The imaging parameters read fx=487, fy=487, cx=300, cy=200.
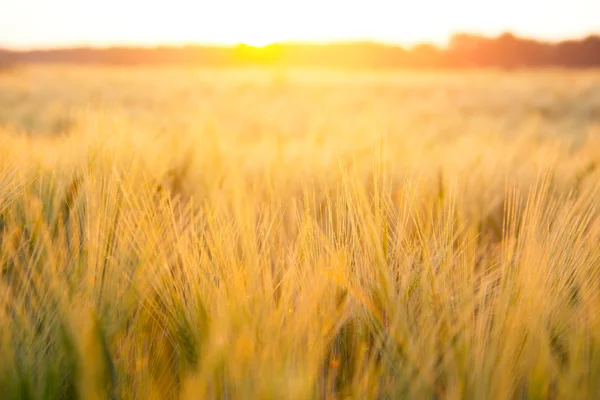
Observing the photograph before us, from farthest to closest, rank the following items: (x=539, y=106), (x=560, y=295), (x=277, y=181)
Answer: (x=539, y=106), (x=277, y=181), (x=560, y=295)

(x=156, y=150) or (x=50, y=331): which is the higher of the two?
(x=156, y=150)

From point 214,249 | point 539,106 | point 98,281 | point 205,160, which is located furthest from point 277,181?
point 539,106

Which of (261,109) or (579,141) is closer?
(579,141)

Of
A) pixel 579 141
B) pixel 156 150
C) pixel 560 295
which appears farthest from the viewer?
pixel 579 141

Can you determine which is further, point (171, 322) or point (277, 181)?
point (277, 181)

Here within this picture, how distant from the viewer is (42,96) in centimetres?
617

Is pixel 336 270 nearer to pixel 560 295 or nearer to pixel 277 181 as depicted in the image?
pixel 560 295

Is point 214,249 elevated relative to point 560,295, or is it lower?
elevated

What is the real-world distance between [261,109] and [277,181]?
471 cm

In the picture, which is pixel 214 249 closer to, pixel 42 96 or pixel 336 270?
pixel 336 270

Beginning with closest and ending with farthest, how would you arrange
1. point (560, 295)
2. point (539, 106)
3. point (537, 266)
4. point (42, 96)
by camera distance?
point (537, 266) < point (560, 295) < point (42, 96) < point (539, 106)

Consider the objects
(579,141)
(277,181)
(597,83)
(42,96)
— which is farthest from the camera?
(597,83)

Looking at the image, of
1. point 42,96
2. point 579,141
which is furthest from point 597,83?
point 42,96

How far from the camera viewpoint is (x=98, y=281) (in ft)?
2.89
